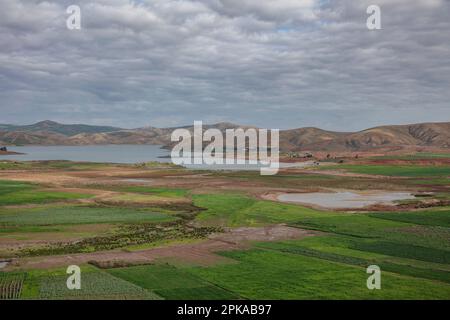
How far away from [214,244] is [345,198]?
37.3 meters

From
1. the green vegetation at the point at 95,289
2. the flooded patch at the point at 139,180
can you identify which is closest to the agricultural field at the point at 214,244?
the green vegetation at the point at 95,289

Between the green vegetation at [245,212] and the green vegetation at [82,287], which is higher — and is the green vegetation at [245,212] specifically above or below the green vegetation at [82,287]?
above

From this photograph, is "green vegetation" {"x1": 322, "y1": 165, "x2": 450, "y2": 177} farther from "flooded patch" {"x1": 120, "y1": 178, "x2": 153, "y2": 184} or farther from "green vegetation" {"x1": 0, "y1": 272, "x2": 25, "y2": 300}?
"green vegetation" {"x1": 0, "y1": 272, "x2": 25, "y2": 300}

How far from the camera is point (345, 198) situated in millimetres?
73688

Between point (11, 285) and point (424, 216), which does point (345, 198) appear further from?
point (11, 285)

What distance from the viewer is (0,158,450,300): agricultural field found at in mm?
28422

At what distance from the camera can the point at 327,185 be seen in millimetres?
90562

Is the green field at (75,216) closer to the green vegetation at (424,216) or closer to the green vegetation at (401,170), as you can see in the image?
the green vegetation at (424,216)

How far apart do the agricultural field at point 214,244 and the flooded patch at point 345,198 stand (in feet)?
9.30

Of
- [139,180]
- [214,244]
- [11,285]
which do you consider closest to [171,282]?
[11,285]

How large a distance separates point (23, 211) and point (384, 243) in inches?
1614

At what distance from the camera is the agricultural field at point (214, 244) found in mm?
28422
